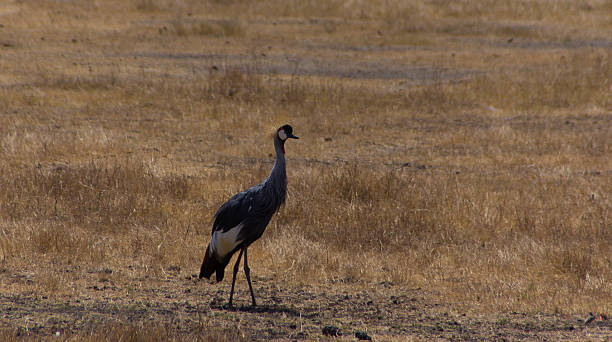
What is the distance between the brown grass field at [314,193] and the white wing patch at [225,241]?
17.7 inches

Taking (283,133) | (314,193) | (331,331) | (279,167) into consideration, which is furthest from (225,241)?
(314,193)

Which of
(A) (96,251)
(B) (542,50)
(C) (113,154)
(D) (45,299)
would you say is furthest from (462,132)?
(B) (542,50)

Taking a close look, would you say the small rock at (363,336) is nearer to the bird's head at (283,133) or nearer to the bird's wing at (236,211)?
the bird's wing at (236,211)

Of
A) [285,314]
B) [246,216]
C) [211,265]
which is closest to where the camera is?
[285,314]

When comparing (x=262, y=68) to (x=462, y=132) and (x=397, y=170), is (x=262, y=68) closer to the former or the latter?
(x=462, y=132)

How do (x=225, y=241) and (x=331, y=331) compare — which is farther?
(x=225, y=241)

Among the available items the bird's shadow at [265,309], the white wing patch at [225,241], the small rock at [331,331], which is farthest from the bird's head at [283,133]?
the small rock at [331,331]

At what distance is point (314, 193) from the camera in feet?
29.2

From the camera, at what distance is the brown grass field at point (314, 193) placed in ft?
19.3

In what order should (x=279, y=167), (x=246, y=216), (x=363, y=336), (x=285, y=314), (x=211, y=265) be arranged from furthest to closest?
1. (x=211, y=265)
2. (x=279, y=167)
3. (x=246, y=216)
4. (x=285, y=314)
5. (x=363, y=336)

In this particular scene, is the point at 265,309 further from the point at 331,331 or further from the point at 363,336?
the point at 363,336

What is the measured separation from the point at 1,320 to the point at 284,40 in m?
20.0

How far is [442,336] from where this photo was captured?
5.42m

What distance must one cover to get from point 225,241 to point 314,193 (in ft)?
10.0
